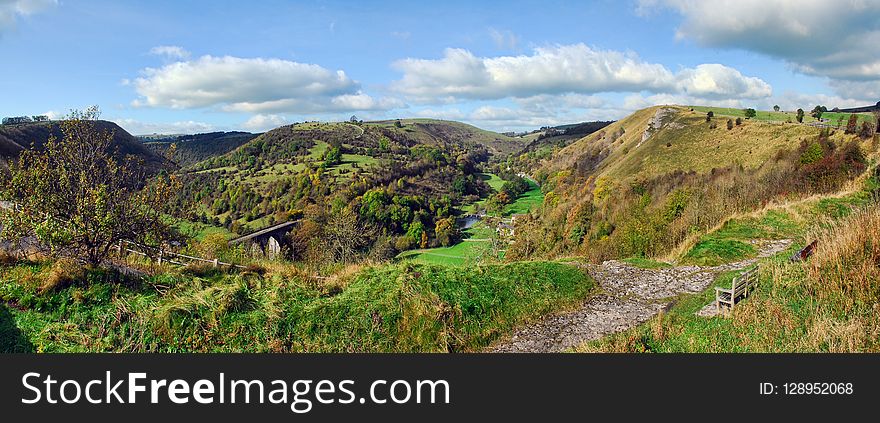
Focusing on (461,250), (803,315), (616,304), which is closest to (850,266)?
(803,315)

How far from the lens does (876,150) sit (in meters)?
31.8

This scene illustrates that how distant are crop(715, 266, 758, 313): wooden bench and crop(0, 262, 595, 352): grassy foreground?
3.20 m

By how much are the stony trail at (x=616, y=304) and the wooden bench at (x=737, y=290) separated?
0.42 m

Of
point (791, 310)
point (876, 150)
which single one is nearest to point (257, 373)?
point (791, 310)

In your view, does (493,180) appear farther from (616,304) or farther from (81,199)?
(81,199)

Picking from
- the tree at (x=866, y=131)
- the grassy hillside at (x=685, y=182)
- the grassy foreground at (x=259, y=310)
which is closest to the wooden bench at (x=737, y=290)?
the grassy foreground at (x=259, y=310)

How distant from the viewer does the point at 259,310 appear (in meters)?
8.78

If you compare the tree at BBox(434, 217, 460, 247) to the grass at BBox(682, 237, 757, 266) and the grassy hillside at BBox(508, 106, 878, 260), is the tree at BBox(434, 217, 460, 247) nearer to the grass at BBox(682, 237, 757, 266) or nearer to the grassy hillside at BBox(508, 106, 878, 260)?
the grassy hillside at BBox(508, 106, 878, 260)

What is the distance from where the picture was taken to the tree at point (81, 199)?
32.6ft

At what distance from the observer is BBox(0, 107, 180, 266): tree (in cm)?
995

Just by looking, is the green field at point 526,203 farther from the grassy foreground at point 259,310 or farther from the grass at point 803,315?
the grass at point 803,315

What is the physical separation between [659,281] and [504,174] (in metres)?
161

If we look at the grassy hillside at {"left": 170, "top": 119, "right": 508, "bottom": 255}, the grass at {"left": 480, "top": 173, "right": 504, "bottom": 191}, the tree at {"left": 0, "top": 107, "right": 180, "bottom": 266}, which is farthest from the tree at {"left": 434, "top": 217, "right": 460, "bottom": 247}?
the tree at {"left": 0, "top": 107, "right": 180, "bottom": 266}

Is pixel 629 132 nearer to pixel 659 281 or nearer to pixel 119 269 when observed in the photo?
pixel 659 281
